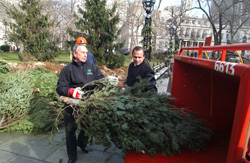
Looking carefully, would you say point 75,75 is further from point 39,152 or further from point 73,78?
point 39,152

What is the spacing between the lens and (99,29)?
12273mm

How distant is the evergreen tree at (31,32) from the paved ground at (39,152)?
1213cm

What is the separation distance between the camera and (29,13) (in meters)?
14.3

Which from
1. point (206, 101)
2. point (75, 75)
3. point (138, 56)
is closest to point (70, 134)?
point (75, 75)

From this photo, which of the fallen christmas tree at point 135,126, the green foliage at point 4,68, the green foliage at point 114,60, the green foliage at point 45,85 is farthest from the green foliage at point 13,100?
A: the green foliage at point 114,60

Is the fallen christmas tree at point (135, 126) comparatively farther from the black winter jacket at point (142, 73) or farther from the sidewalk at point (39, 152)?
the sidewalk at point (39, 152)

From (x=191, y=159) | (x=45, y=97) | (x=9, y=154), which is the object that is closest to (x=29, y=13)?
(x=45, y=97)

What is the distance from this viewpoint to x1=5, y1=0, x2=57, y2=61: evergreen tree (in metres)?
14.1

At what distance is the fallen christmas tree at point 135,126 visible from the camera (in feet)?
7.23

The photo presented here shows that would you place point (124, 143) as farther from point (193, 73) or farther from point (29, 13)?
point (29, 13)

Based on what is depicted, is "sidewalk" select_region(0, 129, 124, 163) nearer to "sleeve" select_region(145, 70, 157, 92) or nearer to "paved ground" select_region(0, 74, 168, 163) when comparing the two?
"paved ground" select_region(0, 74, 168, 163)

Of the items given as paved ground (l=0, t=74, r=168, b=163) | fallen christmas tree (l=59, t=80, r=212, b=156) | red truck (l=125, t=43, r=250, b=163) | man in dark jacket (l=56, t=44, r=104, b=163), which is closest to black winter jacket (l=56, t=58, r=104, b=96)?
man in dark jacket (l=56, t=44, r=104, b=163)

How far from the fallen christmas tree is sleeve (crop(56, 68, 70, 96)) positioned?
414 mm

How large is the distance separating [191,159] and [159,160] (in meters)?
0.45
